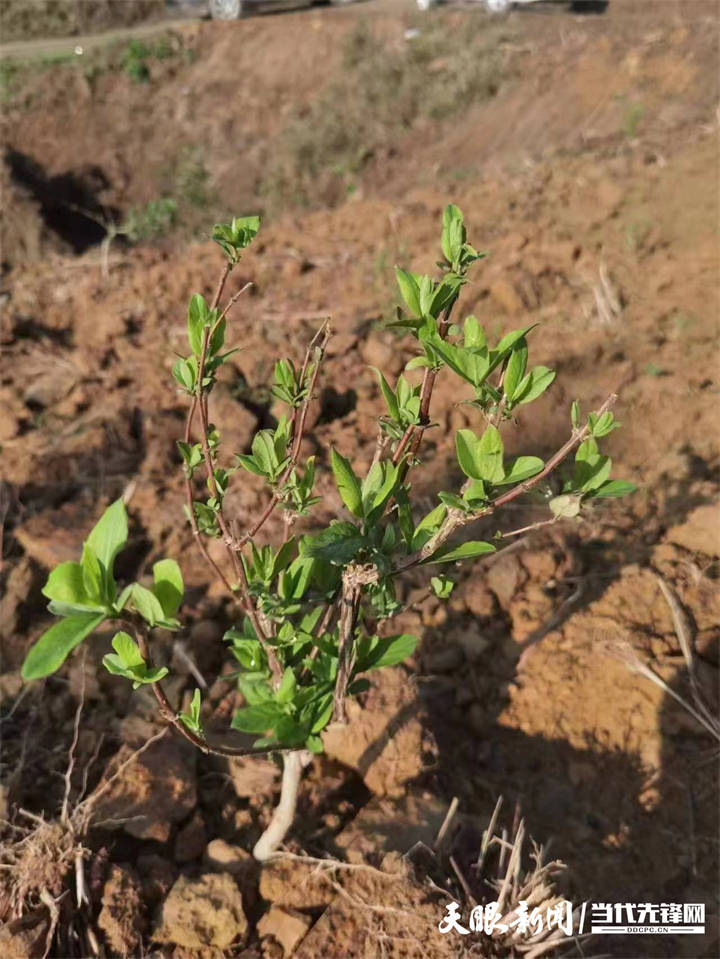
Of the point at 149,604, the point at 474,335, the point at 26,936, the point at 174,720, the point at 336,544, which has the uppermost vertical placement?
the point at 474,335

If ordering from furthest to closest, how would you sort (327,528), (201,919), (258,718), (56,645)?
(201,919) < (258,718) < (327,528) < (56,645)

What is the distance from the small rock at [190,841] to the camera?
2.28 meters

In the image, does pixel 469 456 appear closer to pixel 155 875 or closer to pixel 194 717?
pixel 194 717

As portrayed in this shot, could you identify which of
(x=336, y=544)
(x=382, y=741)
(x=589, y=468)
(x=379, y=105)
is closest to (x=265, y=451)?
(x=336, y=544)

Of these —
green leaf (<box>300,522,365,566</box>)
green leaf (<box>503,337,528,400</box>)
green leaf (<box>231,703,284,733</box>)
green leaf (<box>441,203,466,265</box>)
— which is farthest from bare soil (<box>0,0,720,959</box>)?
green leaf (<box>441,203,466,265</box>)

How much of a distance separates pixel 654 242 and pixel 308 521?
3365mm

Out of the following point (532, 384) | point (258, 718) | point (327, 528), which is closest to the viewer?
point (532, 384)

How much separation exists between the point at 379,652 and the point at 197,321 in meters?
0.93

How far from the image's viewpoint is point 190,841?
2303 mm

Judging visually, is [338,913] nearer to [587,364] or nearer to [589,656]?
[589,656]

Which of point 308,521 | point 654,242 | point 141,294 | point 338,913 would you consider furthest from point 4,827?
point 654,242

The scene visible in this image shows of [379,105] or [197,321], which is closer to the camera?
[197,321]

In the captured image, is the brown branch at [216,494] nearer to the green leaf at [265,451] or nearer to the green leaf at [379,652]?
the green leaf at [265,451]

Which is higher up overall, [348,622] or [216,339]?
[216,339]
